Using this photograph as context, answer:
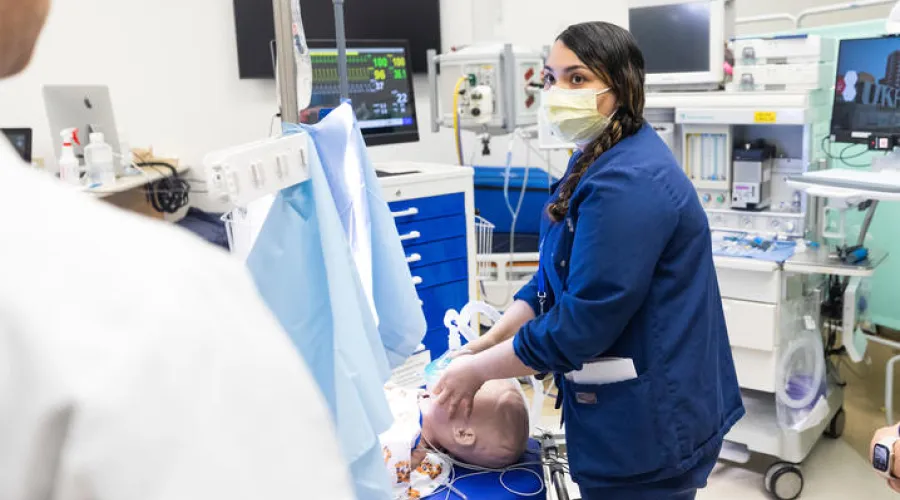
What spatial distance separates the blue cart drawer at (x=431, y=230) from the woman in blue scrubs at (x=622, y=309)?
110 cm

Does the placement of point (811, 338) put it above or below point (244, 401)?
below

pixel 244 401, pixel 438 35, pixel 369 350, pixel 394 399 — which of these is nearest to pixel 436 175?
pixel 394 399

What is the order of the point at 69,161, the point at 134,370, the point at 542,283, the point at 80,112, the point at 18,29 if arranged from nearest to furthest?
the point at 134,370 < the point at 18,29 < the point at 542,283 < the point at 69,161 < the point at 80,112

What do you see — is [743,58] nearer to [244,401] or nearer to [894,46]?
[894,46]

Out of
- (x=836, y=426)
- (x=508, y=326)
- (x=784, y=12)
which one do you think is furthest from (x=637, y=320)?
(x=784, y=12)

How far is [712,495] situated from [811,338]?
72 centimetres

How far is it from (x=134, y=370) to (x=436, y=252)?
2.56 m

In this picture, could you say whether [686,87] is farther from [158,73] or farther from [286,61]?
[158,73]

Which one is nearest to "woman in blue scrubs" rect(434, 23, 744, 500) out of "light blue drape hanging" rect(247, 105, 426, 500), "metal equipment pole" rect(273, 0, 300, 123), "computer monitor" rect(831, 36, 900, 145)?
"light blue drape hanging" rect(247, 105, 426, 500)

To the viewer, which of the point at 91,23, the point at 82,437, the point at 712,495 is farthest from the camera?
the point at 91,23

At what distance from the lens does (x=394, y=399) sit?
2074 millimetres

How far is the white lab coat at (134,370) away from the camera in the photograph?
36 centimetres

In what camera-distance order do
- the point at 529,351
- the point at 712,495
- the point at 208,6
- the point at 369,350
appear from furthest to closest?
the point at 208,6 → the point at 712,495 → the point at 529,351 → the point at 369,350

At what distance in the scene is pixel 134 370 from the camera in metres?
0.38
